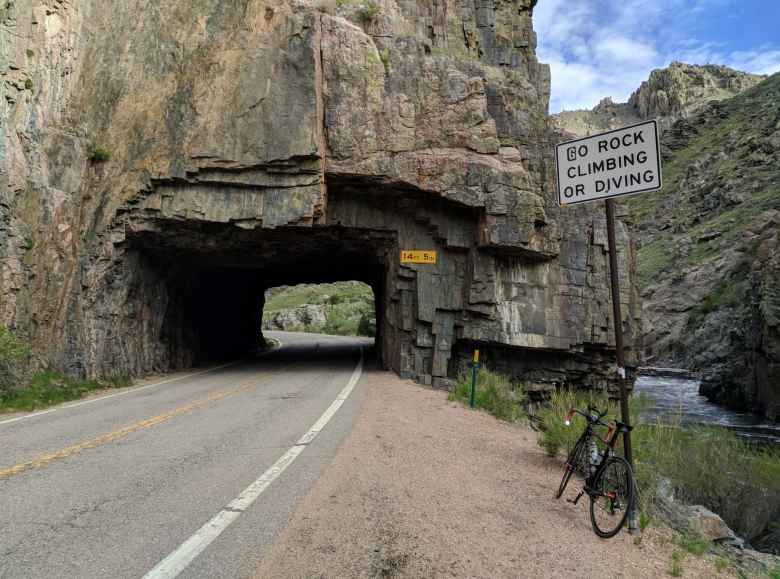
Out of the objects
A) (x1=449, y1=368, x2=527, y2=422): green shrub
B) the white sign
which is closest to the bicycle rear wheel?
the white sign

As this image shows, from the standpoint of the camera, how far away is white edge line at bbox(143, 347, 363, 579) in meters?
3.58

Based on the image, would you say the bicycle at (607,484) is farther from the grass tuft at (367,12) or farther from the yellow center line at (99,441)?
the grass tuft at (367,12)

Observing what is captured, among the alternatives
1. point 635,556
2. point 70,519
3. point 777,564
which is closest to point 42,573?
point 70,519

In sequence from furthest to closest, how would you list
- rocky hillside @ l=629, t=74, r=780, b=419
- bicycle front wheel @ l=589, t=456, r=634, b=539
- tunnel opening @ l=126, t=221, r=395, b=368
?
rocky hillside @ l=629, t=74, r=780, b=419
tunnel opening @ l=126, t=221, r=395, b=368
bicycle front wheel @ l=589, t=456, r=634, b=539

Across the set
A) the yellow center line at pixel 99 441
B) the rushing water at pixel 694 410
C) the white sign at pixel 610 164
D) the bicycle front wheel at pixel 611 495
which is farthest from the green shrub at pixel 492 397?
the white sign at pixel 610 164

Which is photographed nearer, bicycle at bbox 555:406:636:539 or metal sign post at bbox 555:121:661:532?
bicycle at bbox 555:406:636:539

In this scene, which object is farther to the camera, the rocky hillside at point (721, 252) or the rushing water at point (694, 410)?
the rocky hillside at point (721, 252)

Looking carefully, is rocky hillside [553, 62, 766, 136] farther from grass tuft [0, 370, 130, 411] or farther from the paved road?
the paved road

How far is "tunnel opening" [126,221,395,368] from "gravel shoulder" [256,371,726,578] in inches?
510

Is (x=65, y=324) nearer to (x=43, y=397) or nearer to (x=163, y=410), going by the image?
(x=43, y=397)

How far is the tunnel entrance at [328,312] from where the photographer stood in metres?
50.6

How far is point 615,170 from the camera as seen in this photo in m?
4.85

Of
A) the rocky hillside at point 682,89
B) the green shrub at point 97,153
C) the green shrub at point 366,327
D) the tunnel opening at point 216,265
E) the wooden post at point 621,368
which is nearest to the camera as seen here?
the wooden post at point 621,368

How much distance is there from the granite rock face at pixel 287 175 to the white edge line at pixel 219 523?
11.5 m
